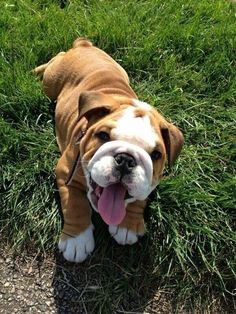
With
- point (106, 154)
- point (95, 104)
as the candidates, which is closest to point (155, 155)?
point (106, 154)

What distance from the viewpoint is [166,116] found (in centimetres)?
421

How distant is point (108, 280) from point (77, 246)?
0.29 m

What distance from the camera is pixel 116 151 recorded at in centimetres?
286

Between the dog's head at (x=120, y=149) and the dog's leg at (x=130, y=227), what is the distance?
236mm

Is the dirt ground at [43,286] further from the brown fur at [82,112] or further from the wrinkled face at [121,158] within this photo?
the wrinkled face at [121,158]

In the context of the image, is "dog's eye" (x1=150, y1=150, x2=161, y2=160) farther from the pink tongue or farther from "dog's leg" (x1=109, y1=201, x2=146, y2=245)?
"dog's leg" (x1=109, y1=201, x2=146, y2=245)

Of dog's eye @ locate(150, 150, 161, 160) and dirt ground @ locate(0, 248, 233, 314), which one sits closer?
dog's eye @ locate(150, 150, 161, 160)

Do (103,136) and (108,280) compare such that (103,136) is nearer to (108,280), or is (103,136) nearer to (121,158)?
(121,158)

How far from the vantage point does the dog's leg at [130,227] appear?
3.40 meters

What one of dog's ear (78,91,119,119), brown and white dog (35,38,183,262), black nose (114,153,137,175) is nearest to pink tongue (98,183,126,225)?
brown and white dog (35,38,183,262)

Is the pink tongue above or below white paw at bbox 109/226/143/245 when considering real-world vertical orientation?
above

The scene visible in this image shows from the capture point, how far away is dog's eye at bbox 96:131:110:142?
117 inches

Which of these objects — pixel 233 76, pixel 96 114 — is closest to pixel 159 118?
pixel 96 114

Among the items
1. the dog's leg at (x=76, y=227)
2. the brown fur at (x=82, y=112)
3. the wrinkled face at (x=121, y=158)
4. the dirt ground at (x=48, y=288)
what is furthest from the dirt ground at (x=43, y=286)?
the wrinkled face at (x=121, y=158)
